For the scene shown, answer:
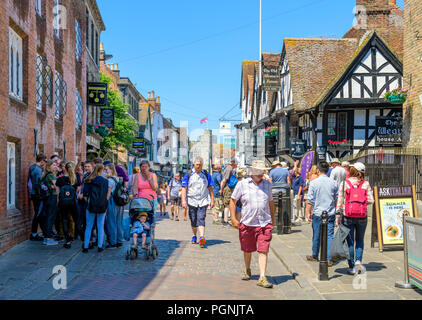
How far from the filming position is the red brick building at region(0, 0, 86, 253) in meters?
10.0

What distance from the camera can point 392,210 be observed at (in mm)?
9617

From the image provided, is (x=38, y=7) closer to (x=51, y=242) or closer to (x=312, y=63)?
(x=51, y=242)

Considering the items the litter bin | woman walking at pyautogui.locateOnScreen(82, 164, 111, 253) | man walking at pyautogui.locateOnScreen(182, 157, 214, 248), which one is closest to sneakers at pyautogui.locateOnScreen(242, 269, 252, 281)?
man walking at pyautogui.locateOnScreen(182, 157, 214, 248)

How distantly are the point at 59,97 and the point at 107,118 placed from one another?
1002 centimetres

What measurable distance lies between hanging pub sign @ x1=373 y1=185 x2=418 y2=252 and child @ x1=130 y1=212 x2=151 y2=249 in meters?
4.39

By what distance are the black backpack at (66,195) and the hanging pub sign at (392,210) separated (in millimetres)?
6025

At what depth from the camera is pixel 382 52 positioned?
2339 centimetres

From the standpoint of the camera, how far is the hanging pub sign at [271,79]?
29.7 meters

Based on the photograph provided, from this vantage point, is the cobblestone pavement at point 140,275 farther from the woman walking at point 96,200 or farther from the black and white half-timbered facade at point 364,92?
the black and white half-timbered facade at point 364,92

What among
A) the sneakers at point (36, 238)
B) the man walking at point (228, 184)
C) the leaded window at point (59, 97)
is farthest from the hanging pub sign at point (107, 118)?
the sneakers at point (36, 238)

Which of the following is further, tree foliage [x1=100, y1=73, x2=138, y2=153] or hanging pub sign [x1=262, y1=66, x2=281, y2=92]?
tree foliage [x1=100, y1=73, x2=138, y2=153]

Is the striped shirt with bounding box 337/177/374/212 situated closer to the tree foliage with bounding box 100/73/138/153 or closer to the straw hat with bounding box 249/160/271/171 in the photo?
the straw hat with bounding box 249/160/271/171

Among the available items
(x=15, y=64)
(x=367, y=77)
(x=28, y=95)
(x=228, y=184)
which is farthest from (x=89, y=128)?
(x=367, y=77)
